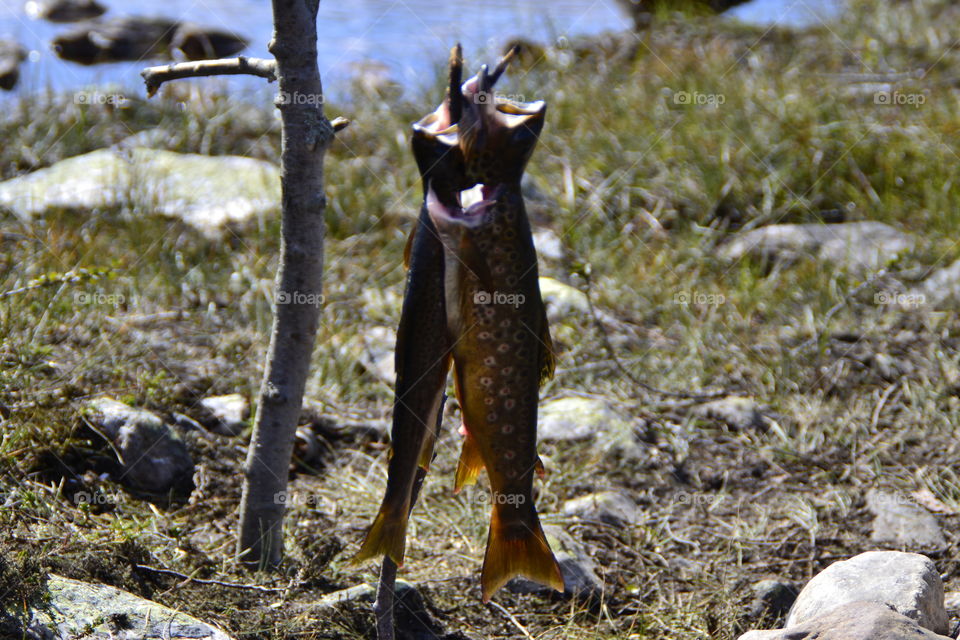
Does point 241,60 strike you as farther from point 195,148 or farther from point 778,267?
point 195,148

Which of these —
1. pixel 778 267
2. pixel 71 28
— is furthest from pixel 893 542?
pixel 71 28

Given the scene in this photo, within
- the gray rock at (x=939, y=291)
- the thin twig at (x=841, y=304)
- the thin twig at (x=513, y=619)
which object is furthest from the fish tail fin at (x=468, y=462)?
the gray rock at (x=939, y=291)

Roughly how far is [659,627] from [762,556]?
62cm

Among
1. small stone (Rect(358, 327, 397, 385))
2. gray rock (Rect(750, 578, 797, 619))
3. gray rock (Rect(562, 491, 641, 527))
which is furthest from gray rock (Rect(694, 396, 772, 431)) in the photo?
small stone (Rect(358, 327, 397, 385))

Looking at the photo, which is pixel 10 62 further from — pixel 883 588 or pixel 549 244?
pixel 883 588

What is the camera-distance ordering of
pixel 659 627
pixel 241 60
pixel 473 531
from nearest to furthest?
pixel 241 60, pixel 659 627, pixel 473 531

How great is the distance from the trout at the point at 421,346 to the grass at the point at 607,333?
32.0 inches

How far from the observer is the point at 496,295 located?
1.86 meters

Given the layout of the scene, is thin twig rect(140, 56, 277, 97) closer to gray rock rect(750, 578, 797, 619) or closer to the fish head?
the fish head

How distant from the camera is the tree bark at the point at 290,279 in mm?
2562

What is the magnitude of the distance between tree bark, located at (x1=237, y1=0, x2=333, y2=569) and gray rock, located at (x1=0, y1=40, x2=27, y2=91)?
18.2 feet

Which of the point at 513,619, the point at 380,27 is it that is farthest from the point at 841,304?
the point at 380,27

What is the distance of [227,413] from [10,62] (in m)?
5.08

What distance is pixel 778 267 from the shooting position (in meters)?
5.29
